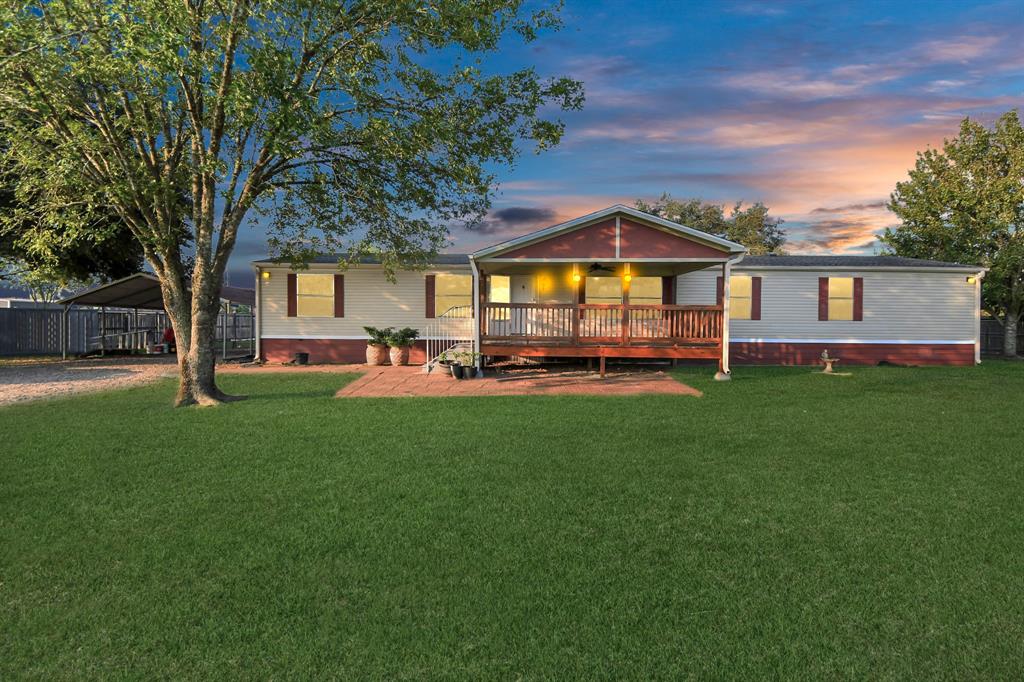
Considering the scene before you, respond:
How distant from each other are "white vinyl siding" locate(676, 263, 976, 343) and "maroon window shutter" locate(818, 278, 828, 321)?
12 centimetres

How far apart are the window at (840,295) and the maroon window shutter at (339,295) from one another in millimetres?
14305

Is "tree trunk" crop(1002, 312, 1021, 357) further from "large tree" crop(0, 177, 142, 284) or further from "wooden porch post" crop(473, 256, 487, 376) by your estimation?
"large tree" crop(0, 177, 142, 284)

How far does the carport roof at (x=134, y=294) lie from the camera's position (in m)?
17.4

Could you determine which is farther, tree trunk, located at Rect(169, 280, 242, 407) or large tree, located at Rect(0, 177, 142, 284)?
large tree, located at Rect(0, 177, 142, 284)

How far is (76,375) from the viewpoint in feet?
46.9

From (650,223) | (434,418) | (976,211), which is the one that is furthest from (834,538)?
(976,211)

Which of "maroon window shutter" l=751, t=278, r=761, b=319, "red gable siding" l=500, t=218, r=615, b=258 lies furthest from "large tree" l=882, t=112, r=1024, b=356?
"red gable siding" l=500, t=218, r=615, b=258

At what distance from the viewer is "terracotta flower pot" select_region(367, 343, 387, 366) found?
54.0 feet

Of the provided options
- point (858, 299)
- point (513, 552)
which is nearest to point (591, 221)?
point (858, 299)

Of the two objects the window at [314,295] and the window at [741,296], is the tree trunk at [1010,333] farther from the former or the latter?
the window at [314,295]

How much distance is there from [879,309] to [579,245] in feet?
33.4

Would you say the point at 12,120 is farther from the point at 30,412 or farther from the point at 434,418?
the point at 434,418

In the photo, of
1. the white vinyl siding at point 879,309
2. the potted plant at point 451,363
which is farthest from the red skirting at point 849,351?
the potted plant at point 451,363

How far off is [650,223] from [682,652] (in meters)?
11.6
